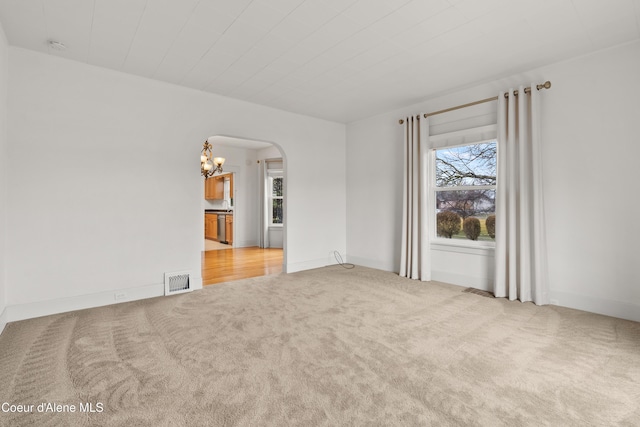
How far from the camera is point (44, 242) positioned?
306 cm

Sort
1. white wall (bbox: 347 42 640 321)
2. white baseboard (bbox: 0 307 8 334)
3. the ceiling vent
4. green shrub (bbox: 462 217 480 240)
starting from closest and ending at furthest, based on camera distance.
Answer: white baseboard (bbox: 0 307 8 334), the ceiling vent, white wall (bbox: 347 42 640 321), green shrub (bbox: 462 217 480 240)

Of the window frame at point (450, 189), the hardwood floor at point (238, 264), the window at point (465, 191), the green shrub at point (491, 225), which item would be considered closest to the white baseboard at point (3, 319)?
the hardwood floor at point (238, 264)

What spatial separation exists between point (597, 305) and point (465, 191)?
6.12 ft

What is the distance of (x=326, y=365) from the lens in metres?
2.10

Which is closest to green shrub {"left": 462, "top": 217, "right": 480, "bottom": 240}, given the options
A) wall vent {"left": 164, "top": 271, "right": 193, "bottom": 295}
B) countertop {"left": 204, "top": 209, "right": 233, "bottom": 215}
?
wall vent {"left": 164, "top": 271, "right": 193, "bottom": 295}

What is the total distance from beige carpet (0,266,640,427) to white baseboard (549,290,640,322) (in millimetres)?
160

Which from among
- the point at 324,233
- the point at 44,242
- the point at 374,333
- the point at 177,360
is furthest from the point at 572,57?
the point at 44,242

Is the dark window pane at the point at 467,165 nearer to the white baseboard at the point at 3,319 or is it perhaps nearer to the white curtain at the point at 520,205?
the white curtain at the point at 520,205

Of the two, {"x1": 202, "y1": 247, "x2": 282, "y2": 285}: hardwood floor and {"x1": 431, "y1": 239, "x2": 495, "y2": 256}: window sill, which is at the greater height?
{"x1": 431, "y1": 239, "x2": 495, "y2": 256}: window sill

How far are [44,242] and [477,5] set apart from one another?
4.40 m

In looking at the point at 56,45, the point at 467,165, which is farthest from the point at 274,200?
the point at 56,45

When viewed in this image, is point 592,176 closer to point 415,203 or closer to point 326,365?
point 415,203

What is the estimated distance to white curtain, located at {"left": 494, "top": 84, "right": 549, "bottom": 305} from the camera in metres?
3.36

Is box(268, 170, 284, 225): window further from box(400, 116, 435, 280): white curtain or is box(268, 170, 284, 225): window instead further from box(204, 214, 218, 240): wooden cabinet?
box(400, 116, 435, 280): white curtain
